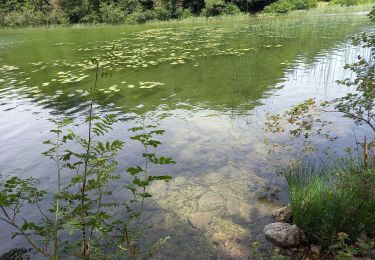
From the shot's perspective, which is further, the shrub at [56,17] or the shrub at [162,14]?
the shrub at [56,17]

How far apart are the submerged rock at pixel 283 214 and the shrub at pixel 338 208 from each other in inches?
7.6

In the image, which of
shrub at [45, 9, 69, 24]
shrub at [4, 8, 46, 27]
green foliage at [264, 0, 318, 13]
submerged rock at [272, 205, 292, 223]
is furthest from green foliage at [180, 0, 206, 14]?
submerged rock at [272, 205, 292, 223]

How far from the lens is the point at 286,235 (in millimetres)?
3193

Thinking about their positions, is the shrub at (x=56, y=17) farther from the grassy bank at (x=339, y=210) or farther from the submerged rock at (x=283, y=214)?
the grassy bank at (x=339, y=210)

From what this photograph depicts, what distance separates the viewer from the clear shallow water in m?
3.86

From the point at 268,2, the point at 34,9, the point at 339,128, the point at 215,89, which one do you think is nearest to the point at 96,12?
the point at 34,9

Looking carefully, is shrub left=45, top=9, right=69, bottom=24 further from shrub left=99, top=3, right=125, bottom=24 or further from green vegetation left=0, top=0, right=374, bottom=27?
shrub left=99, top=3, right=125, bottom=24

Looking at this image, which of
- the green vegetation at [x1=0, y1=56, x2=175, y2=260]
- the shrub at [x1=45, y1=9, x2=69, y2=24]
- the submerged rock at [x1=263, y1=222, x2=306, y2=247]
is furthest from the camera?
the shrub at [x1=45, y1=9, x2=69, y2=24]

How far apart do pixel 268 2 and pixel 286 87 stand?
118 ft

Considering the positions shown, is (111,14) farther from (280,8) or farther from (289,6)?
(289,6)

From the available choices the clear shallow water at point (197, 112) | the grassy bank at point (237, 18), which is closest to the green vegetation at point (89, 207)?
the clear shallow water at point (197, 112)

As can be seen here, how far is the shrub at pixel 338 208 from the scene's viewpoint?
2906mm

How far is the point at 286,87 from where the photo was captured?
909cm

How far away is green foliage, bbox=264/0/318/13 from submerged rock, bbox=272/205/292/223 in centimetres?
3752
